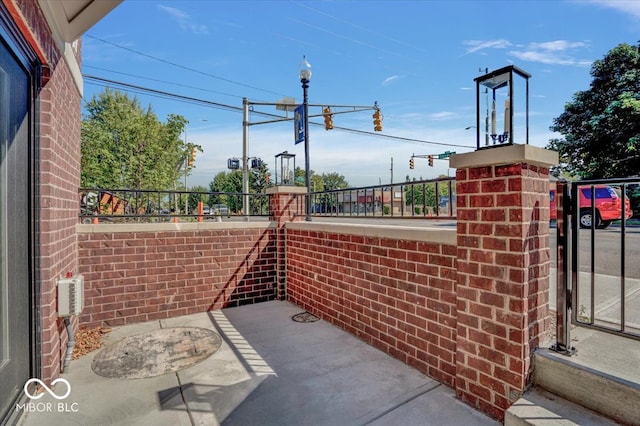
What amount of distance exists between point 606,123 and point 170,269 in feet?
60.8

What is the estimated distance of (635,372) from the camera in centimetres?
201

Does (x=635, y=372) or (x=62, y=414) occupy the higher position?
(x=635, y=372)

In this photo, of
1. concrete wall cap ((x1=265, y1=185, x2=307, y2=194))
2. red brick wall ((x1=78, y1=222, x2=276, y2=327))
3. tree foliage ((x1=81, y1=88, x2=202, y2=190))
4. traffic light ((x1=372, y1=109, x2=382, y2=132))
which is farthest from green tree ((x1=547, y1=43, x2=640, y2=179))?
tree foliage ((x1=81, y1=88, x2=202, y2=190))

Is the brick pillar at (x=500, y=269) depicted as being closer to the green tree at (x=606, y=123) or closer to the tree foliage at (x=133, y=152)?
the tree foliage at (x=133, y=152)

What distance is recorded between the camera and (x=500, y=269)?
90.6 inches

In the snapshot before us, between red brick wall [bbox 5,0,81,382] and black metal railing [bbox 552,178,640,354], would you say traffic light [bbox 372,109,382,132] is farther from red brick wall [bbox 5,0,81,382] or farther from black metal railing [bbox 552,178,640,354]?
red brick wall [bbox 5,0,81,382]

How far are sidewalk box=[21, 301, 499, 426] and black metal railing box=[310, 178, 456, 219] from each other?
1675 millimetres

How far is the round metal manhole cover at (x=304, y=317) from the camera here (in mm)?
4602

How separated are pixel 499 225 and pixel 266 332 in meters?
2.98

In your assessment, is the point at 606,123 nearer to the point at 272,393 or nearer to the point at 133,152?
the point at 272,393

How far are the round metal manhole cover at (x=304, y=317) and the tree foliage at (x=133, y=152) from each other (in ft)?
29.1

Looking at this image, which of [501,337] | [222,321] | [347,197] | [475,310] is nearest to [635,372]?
[501,337]

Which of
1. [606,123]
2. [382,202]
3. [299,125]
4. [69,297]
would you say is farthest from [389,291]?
[606,123]

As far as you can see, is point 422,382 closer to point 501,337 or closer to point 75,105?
point 501,337
